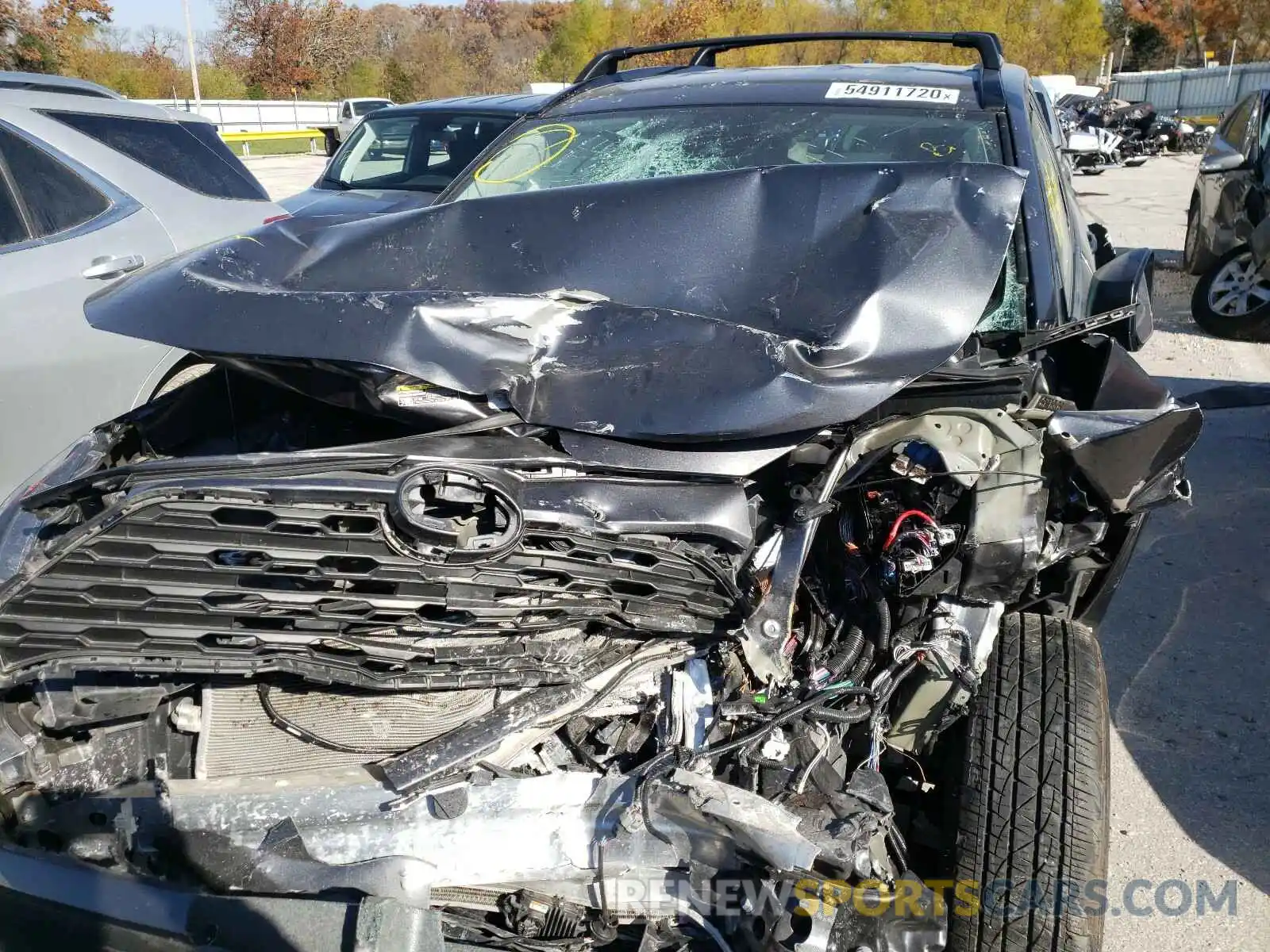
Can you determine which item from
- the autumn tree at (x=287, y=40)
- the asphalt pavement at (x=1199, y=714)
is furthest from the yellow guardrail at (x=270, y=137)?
the asphalt pavement at (x=1199, y=714)

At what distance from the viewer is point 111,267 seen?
4.18 metres

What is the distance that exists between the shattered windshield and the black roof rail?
0.32 m

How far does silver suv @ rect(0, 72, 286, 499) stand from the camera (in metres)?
3.92

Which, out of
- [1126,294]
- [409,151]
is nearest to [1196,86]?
[409,151]

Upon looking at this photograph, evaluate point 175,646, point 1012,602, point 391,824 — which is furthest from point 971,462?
point 175,646

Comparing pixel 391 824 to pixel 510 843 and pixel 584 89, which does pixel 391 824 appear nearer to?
pixel 510 843

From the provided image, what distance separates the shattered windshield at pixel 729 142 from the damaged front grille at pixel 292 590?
1.41 m

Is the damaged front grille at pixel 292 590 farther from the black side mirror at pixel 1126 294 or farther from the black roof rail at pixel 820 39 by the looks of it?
the black roof rail at pixel 820 39

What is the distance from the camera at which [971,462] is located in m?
2.16

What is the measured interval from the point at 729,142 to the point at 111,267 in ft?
8.84

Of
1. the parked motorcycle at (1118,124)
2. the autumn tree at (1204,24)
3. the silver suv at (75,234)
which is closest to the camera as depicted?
the silver suv at (75,234)

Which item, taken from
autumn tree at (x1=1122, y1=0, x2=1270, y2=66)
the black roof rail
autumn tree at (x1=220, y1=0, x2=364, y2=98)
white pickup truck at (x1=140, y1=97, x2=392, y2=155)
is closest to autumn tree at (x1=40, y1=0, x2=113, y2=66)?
white pickup truck at (x1=140, y1=97, x2=392, y2=155)

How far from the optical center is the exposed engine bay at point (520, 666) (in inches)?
69.3

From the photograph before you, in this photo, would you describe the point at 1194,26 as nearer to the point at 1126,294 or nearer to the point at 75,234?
the point at 1126,294
